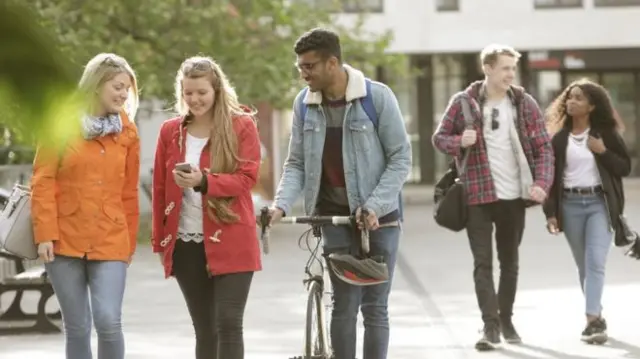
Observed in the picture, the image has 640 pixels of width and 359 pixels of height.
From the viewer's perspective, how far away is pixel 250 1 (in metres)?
23.4

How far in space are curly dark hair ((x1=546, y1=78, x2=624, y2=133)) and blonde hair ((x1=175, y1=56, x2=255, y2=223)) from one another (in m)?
3.81

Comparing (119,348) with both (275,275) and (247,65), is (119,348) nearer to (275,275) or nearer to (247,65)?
(275,275)

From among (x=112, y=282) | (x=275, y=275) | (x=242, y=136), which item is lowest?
(x=275, y=275)

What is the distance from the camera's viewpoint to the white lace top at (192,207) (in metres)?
6.38

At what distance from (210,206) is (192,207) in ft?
0.32

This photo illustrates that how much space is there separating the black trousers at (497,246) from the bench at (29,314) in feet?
11.1

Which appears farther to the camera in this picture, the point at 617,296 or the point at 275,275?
the point at 275,275

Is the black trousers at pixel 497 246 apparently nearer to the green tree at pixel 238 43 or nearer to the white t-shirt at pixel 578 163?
the white t-shirt at pixel 578 163

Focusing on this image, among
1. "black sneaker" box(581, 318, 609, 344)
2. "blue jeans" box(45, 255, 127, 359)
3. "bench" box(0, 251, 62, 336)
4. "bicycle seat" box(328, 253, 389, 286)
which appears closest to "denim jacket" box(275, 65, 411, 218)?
"bicycle seat" box(328, 253, 389, 286)

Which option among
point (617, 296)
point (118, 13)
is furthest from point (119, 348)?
point (617, 296)

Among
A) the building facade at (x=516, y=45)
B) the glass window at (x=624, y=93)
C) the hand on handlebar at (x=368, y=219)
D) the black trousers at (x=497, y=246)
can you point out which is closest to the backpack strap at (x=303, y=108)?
the hand on handlebar at (x=368, y=219)

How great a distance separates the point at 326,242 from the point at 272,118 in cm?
3243

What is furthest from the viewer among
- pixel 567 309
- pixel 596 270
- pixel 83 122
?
pixel 567 309

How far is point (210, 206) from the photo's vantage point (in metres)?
6.36
